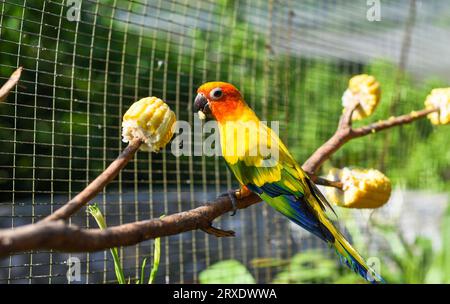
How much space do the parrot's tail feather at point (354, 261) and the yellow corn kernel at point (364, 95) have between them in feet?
1.12

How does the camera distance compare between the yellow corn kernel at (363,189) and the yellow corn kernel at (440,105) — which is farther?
the yellow corn kernel at (440,105)

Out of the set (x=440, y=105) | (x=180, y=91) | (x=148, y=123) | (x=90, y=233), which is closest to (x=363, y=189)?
(x=440, y=105)

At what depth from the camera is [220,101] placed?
837 millimetres

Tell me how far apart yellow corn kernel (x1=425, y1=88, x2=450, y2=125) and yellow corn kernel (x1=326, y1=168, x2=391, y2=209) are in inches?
7.7

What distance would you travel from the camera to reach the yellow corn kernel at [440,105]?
3.14 feet

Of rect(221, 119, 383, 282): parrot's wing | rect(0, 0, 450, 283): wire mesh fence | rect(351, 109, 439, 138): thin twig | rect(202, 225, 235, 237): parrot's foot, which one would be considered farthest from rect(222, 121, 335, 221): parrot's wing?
rect(0, 0, 450, 283): wire mesh fence

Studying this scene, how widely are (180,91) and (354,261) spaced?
3.36 ft

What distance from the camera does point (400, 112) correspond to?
2.33 metres

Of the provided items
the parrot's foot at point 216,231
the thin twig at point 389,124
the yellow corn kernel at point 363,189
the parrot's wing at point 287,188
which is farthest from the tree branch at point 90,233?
the thin twig at point 389,124

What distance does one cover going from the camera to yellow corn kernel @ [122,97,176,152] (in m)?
0.63

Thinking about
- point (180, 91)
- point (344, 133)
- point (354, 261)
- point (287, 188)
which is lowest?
point (354, 261)

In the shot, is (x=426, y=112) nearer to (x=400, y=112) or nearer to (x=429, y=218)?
(x=400, y=112)

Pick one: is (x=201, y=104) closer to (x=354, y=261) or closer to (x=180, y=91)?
(x=354, y=261)

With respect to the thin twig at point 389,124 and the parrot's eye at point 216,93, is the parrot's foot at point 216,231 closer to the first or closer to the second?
the parrot's eye at point 216,93
